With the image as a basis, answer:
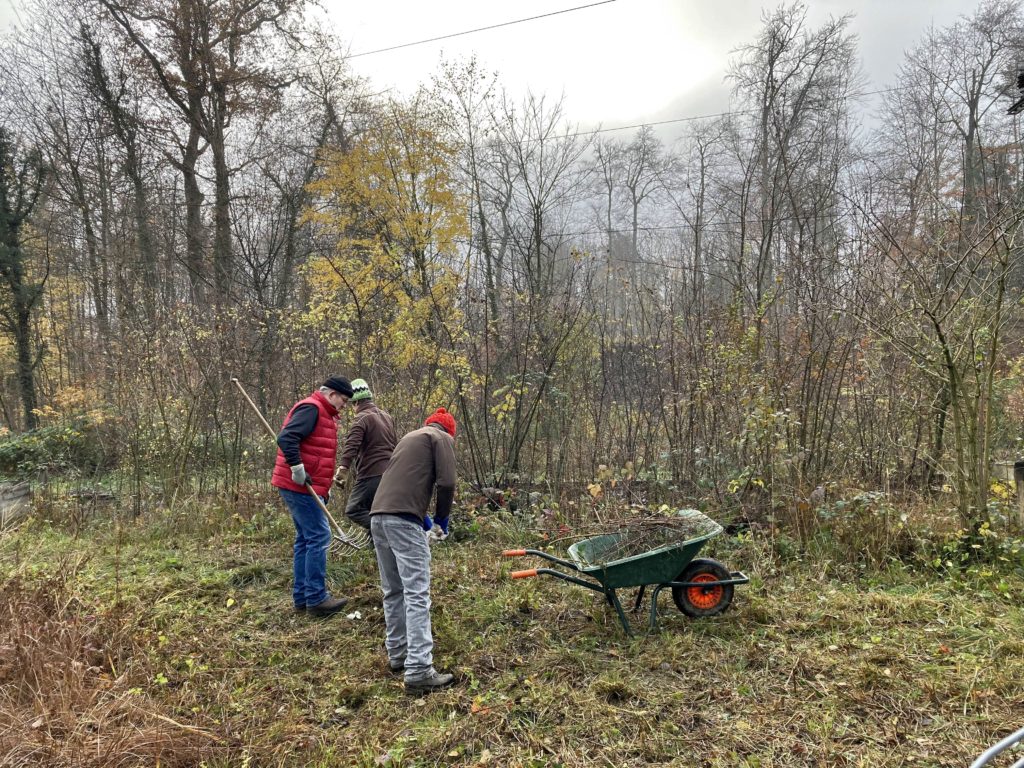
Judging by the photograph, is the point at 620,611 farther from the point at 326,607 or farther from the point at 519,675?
the point at 326,607

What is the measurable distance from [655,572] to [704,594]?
52 cm

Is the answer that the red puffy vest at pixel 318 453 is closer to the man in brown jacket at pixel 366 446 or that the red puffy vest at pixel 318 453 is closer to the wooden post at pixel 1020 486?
the man in brown jacket at pixel 366 446

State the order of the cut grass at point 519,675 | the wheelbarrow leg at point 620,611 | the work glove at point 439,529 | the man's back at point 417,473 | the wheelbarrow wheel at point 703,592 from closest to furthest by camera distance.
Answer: the cut grass at point 519,675, the man's back at point 417,473, the work glove at point 439,529, the wheelbarrow leg at point 620,611, the wheelbarrow wheel at point 703,592

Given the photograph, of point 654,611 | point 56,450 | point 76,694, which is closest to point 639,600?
point 654,611

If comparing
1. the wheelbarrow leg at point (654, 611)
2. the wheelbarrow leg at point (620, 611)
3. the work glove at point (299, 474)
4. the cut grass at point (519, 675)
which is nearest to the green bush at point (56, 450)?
the cut grass at point (519, 675)

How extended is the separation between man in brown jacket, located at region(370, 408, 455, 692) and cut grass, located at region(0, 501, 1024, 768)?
20cm

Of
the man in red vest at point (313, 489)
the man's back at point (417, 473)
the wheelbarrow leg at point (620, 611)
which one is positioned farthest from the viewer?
the man in red vest at point (313, 489)

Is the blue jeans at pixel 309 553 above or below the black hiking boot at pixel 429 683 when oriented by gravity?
above

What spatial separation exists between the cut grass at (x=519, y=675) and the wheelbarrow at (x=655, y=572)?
0.15m

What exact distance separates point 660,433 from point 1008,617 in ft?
11.5

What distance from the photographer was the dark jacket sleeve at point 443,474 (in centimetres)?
348

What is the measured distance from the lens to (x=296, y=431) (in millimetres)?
4113

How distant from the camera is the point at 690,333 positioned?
635cm

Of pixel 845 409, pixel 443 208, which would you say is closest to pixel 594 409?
pixel 845 409
